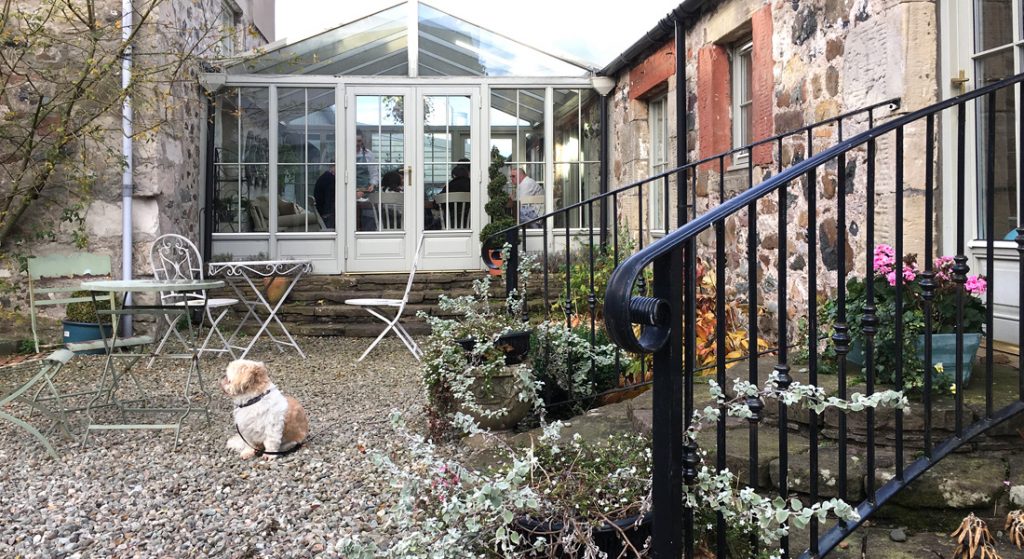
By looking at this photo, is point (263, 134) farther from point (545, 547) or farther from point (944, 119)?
point (545, 547)

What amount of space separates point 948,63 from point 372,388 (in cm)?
358

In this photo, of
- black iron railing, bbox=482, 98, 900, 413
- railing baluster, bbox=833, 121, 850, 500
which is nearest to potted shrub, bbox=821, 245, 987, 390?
black iron railing, bbox=482, 98, 900, 413

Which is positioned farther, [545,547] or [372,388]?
[372,388]

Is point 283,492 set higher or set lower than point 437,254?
lower

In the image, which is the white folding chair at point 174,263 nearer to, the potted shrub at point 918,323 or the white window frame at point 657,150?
the white window frame at point 657,150

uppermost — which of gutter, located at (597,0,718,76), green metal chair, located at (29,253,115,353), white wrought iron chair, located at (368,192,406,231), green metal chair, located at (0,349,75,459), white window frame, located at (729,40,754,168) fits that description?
gutter, located at (597,0,718,76)

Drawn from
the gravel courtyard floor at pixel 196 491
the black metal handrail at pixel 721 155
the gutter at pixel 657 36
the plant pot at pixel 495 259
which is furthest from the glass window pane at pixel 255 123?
the black metal handrail at pixel 721 155

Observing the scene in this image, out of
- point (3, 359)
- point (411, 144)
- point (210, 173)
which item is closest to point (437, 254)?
point (411, 144)

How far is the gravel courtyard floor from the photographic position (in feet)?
8.27

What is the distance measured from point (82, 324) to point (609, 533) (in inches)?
223

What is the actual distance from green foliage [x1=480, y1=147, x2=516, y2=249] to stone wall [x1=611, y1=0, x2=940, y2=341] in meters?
2.37

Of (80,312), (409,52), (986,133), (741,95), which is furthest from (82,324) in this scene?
(986,133)

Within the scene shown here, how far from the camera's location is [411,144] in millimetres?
8164

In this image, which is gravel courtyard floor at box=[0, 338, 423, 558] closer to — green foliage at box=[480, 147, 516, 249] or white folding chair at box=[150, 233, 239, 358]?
white folding chair at box=[150, 233, 239, 358]
